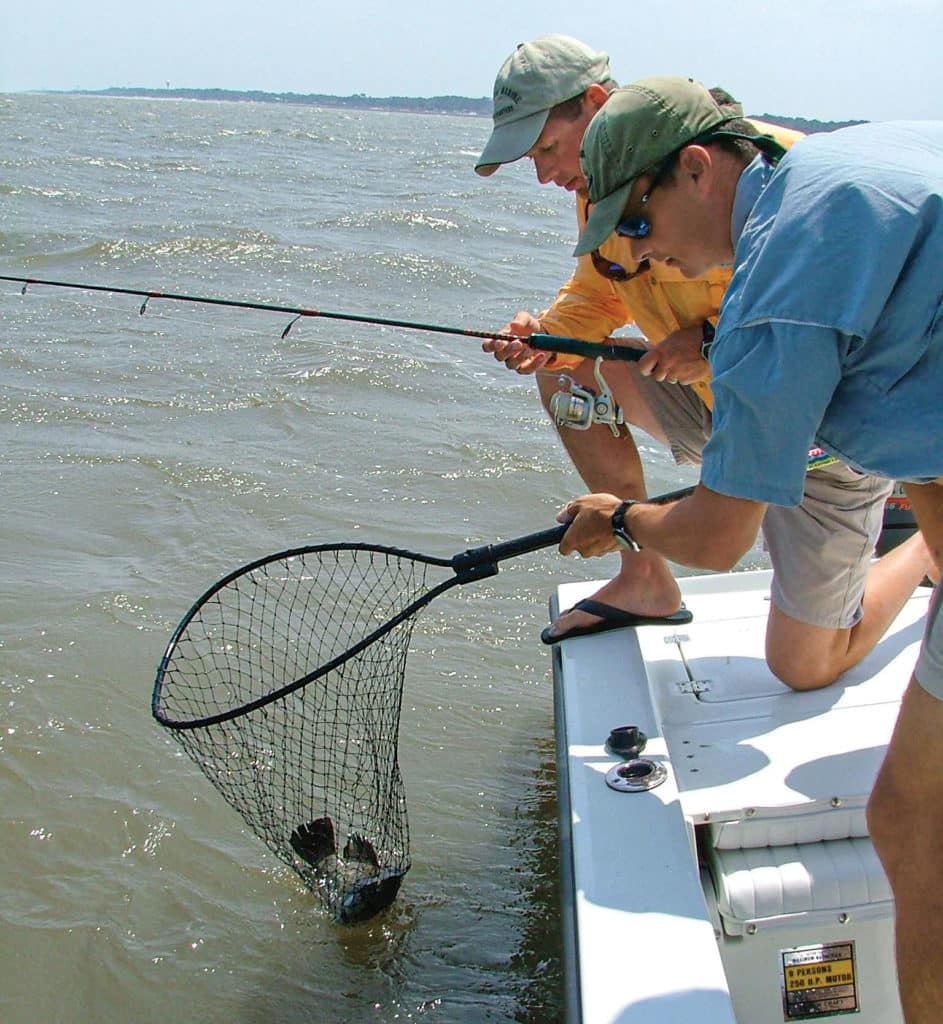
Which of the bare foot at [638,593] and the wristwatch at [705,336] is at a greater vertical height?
the wristwatch at [705,336]

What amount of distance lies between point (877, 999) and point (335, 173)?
22571 mm

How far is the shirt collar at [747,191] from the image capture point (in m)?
2.09

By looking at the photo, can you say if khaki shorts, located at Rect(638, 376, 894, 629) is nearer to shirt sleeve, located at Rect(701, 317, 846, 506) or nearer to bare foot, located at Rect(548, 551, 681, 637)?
bare foot, located at Rect(548, 551, 681, 637)

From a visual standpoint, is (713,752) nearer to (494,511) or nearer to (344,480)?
(494,511)

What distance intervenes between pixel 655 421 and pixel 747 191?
148cm

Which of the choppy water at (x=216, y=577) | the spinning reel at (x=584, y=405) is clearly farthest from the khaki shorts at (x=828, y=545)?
the choppy water at (x=216, y=577)

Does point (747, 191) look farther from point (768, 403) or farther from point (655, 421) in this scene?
point (655, 421)

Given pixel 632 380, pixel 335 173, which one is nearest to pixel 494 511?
pixel 632 380

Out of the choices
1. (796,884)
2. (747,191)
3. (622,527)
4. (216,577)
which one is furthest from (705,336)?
(216,577)

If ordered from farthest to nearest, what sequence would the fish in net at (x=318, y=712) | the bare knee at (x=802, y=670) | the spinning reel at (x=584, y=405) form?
1. the spinning reel at (x=584, y=405)
2. the bare knee at (x=802, y=670)
3. the fish in net at (x=318, y=712)

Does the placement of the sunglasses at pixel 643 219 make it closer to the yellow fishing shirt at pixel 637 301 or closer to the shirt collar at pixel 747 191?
the shirt collar at pixel 747 191

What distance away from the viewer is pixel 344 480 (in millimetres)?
6016

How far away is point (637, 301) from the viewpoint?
3.24m

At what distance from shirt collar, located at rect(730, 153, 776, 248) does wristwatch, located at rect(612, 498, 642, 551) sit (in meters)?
0.58
